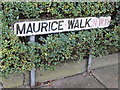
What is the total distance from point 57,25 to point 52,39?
0.23m

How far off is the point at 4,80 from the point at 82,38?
4.63 feet

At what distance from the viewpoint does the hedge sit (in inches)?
95.6

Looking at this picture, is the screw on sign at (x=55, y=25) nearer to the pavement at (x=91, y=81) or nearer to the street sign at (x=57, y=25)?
the street sign at (x=57, y=25)

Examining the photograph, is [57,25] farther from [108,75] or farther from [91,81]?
[108,75]

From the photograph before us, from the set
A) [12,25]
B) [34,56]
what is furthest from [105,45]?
[12,25]

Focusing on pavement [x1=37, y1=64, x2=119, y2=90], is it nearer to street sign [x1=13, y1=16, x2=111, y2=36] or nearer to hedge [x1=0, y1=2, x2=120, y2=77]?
hedge [x1=0, y1=2, x2=120, y2=77]

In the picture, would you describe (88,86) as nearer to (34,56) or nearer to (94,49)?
(94,49)

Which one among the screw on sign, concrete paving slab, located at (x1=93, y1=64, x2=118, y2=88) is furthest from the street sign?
concrete paving slab, located at (x1=93, y1=64, x2=118, y2=88)

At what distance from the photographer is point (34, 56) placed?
2691mm

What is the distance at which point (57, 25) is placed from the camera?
2.73 metres

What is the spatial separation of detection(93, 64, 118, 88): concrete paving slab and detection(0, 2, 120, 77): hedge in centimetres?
41

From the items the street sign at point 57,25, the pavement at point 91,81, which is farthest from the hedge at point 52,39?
the pavement at point 91,81

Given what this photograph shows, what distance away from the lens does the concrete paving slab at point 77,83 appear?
304 cm

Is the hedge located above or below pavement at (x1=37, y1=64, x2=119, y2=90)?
above
